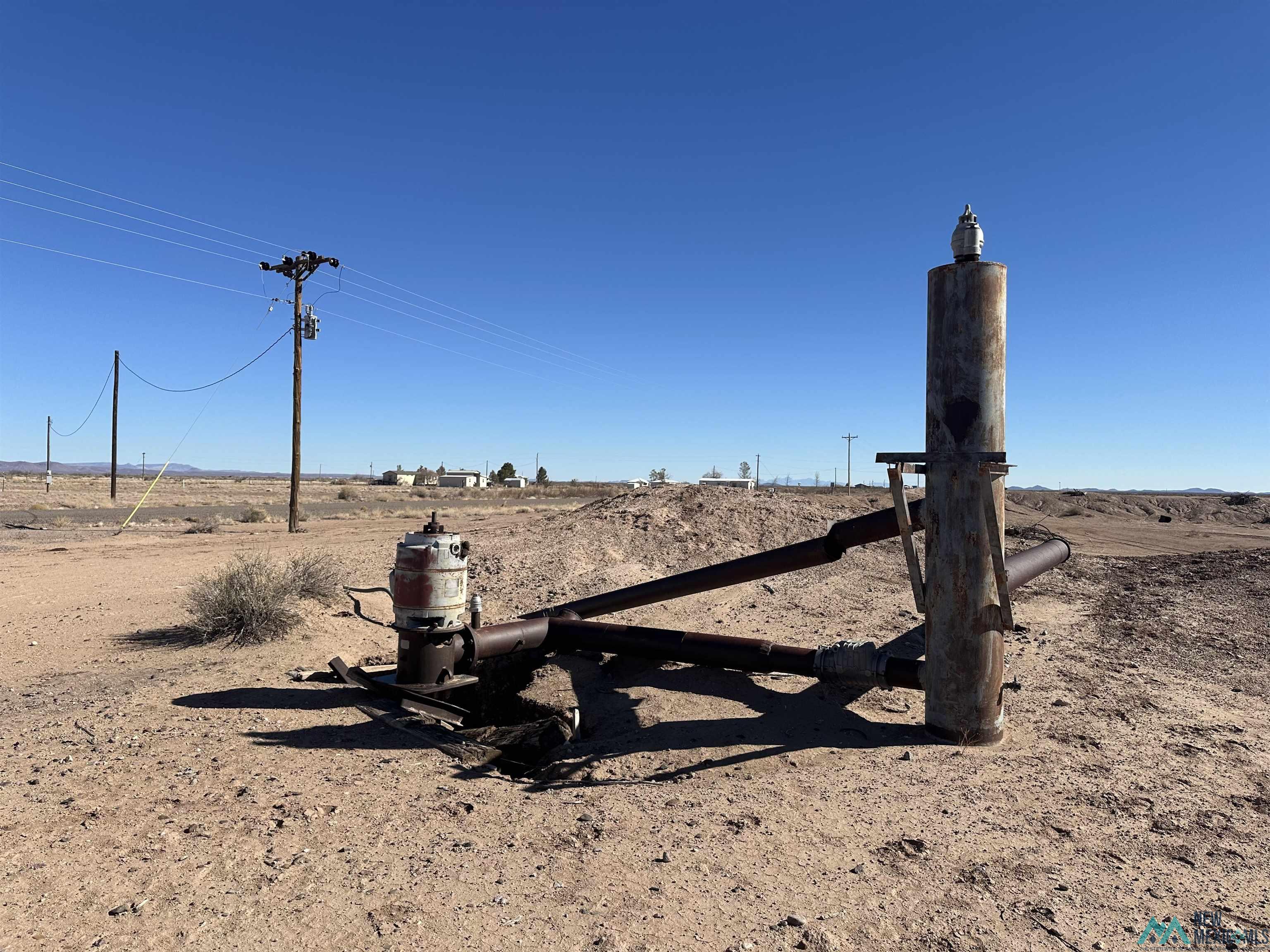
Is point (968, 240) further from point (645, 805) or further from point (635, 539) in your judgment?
point (635, 539)

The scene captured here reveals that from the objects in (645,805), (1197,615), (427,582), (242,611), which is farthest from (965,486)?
(242,611)

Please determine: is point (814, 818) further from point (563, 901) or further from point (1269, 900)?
point (1269, 900)

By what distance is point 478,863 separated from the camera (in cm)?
333

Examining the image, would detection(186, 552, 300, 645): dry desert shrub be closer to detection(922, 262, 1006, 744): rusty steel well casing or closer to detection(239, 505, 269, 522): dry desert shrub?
detection(922, 262, 1006, 744): rusty steel well casing

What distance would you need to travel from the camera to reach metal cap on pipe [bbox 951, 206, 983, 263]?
4512 mm

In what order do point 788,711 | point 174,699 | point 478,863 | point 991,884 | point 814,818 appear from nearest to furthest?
point 991,884
point 478,863
point 814,818
point 788,711
point 174,699

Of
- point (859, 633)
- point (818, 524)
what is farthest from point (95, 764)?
point (818, 524)

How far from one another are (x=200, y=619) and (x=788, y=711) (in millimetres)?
6304

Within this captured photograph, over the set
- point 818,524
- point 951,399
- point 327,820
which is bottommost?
point 327,820

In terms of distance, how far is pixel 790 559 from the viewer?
17.2 feet

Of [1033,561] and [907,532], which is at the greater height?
[907,532]

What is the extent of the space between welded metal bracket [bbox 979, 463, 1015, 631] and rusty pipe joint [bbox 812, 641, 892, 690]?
0.88 meters

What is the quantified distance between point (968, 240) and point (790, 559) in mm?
2379

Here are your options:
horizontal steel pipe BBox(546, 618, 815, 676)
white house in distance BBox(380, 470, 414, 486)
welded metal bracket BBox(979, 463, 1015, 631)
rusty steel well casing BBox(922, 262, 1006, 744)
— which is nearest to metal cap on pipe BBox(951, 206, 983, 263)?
rusty steel well casing BBox(922, 262, 1006, 744)
